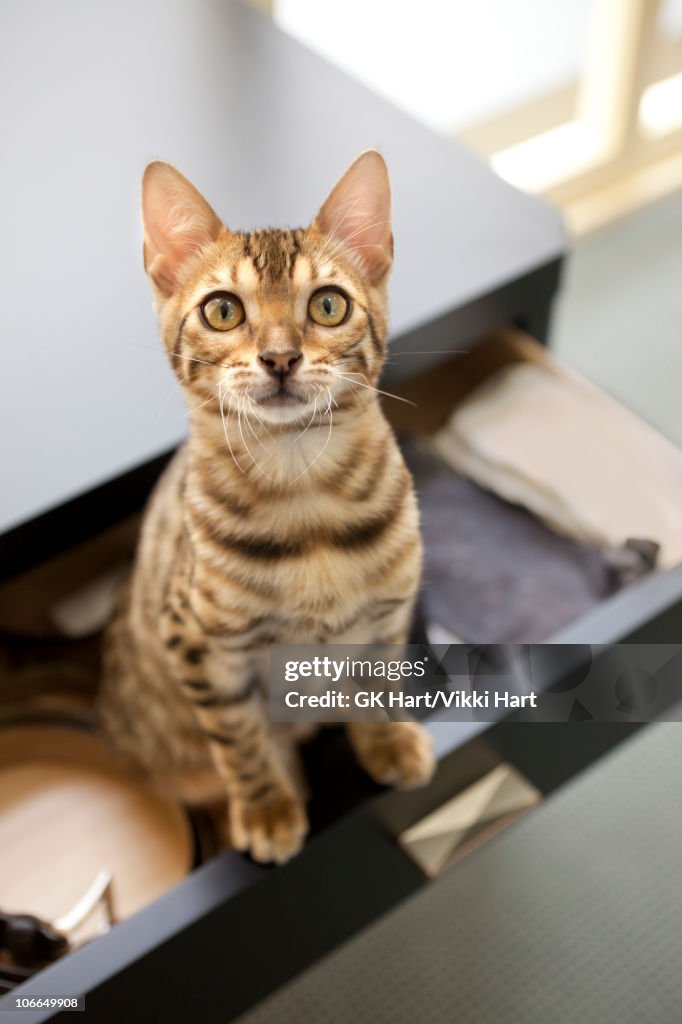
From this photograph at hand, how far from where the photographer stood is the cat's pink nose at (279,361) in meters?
0.55

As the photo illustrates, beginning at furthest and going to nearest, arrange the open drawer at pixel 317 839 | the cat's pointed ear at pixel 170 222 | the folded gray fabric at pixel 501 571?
the folded gray fabric at pixel 501 571 → the open drawer at pixel 317 839 → the cat's pointed ear at pixel 170 222

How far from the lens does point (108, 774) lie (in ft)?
3.78

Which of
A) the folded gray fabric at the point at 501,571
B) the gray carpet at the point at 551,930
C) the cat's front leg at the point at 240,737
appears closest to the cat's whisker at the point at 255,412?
the cat's front leg at the point at 240,737

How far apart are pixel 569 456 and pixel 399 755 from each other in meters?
0.38

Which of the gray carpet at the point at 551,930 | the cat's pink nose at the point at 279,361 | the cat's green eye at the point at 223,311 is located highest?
the cat's green eye at the point at 223,311

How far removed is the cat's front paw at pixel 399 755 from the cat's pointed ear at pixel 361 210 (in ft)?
1.56

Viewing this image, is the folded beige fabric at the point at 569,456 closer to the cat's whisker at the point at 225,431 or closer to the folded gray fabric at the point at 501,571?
the folded gray fabric at the point at 501,571

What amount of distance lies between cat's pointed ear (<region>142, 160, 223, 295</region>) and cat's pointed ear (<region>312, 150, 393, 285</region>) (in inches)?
2.3

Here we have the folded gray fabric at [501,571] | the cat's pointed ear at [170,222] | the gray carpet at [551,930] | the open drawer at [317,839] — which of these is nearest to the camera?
the cat's pointed ear at [170,222]

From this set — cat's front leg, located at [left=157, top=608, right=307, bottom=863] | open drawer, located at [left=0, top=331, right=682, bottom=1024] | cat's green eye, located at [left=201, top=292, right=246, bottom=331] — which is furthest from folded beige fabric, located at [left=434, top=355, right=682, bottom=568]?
cat's green eye, located at [left=201, top=292, right=246, bottom=331]

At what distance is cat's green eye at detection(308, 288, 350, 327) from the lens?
0.56 m

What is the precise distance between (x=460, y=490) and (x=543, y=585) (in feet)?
0.43

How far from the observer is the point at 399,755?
3.01 ft

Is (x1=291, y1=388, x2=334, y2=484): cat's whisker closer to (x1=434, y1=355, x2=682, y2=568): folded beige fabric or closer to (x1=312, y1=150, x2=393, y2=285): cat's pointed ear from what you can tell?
(x1=312, y1=150, x2=393, y2=285): cat's pointed ear
